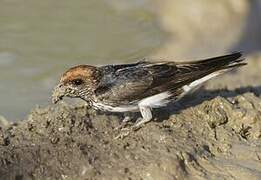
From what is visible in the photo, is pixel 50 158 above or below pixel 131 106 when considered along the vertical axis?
below

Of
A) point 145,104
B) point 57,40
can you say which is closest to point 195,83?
point 145,104

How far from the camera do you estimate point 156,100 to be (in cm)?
639

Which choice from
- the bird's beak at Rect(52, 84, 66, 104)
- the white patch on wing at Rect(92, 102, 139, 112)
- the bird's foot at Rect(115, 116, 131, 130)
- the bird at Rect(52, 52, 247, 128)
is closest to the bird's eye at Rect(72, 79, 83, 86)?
the bird at Rect(52, 52, 247, 128)

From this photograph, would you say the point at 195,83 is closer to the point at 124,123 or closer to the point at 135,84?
the point at 135,84

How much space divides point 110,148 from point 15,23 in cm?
814

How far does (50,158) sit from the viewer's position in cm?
566

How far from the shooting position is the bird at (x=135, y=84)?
625 centimetres

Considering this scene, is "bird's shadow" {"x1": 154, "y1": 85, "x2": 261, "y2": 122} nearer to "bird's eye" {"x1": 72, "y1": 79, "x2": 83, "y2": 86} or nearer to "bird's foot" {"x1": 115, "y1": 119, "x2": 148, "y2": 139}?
"bird's foot" {"x1": 115, "y1": 119, "x2": 148, "y2": 139}

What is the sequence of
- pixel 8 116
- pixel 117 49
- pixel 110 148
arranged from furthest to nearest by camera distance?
pixel 117 49
pixel 8 116
pixel 110 148

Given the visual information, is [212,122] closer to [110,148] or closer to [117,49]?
[110,148]

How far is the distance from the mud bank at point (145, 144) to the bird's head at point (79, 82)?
200 millimetres

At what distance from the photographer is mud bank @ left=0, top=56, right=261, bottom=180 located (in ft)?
18.1

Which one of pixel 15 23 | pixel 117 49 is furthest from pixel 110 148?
pixel 15 23

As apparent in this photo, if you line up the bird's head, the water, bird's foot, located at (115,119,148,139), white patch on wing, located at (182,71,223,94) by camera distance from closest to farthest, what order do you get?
bird's foot, located at (115,119,148,139)
the bird's head
white patch on wing, located at (182,71,223,94)
the water
